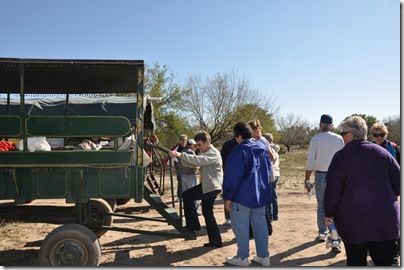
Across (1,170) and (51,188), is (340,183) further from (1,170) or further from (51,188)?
(1,170)

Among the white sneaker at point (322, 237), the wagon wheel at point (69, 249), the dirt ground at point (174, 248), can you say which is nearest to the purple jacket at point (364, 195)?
the dirt ground at point (174, 248)

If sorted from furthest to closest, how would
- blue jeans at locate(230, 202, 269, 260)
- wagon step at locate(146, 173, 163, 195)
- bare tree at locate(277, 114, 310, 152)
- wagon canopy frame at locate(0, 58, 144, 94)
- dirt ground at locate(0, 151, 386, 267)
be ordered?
bare tree at locate(277, 114, 310, 152) → wagon step at locate(146, 173, 163, 195) → dirt ground at locate(0, 151, 386, 267) → blue jeans at locate(230, 202, 269, 260) → wagon canopy frame at locate(0, 58, 144, 94)

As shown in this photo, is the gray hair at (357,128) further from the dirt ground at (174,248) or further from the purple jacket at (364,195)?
the dirt ground at (174,248)

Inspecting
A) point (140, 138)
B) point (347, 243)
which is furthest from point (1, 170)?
point (347, 243)

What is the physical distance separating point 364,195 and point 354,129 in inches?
24.5

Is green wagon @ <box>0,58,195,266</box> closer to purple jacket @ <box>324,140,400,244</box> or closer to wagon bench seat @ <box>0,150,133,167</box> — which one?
wagon bench seat @ <box>0,150,133,167</box>

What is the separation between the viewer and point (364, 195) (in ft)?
10.6

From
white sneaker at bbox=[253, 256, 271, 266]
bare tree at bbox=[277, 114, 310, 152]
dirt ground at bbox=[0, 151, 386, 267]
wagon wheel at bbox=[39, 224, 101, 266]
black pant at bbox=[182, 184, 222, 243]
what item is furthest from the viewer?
bare tree at bbox=[277, 114, 310, 152]

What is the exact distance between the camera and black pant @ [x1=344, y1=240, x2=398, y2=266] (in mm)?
3273

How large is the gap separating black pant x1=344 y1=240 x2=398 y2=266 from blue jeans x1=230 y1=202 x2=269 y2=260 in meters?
1.40

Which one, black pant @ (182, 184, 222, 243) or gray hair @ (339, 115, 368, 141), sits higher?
gray hair @ (339, 115, 368, 141)

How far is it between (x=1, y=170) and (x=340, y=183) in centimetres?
369

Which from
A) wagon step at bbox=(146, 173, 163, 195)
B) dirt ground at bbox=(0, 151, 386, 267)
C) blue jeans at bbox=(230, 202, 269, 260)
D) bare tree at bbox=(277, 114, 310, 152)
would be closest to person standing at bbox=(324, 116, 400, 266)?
blue jeans at bbox=(230, 202, 269, 260)

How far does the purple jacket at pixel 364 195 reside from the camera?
321 cm
